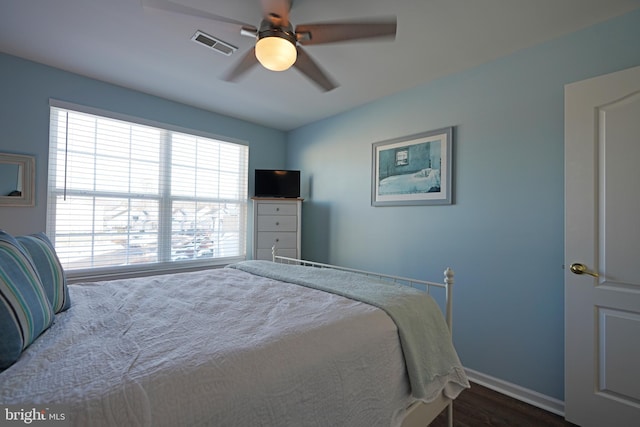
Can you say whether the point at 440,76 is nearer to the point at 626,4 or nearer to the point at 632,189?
the point at 626,4

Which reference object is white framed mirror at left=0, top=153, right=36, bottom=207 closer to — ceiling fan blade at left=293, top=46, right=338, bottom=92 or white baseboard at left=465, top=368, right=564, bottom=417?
ceiling fan blade at left=293, top=46, right=338, bottom=92

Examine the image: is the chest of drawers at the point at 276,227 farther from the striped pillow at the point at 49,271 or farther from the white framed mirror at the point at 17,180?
the striped pillow at the point at 49,271

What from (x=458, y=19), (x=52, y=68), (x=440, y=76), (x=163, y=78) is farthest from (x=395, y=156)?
(x=52, y=68)

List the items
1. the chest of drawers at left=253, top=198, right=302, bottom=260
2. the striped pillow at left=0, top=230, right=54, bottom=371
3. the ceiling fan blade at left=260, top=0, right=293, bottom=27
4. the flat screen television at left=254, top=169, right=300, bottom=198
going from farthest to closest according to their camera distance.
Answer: the flat screen television at left=254, top=169, right=300, bottom=198, the chest of drawers at left=253, top=198, right=302, bottom=260, the ceiling fan blade at left=260, top=0, right=293, bottom=27, the striped pillow at left=0, top=230, right=54, bottom=371

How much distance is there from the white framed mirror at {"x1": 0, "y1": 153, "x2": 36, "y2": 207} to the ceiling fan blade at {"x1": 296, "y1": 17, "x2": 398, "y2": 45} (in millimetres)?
2433

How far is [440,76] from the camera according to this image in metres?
2.47

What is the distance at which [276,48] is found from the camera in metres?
Answer: 1.49

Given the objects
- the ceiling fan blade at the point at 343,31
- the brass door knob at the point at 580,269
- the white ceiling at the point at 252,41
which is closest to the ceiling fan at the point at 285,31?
the ceiling fan blade at the point at 343,31

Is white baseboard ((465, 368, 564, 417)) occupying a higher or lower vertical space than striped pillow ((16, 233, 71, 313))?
lower

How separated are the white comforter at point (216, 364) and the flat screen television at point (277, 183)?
2.22 metres

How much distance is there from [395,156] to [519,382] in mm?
2051

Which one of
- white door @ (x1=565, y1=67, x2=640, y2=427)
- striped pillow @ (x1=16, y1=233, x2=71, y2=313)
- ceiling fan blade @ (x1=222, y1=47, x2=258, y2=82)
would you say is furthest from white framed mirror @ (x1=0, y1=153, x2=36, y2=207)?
white door @ (x1=565, y1=67, x2=640, y2=427)

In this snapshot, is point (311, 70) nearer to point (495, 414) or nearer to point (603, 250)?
point (603, 250)

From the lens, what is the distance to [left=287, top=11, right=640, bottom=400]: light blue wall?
188cm
